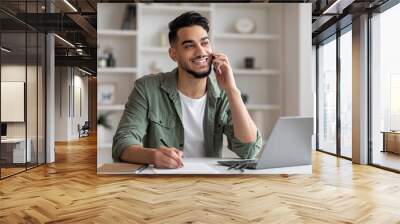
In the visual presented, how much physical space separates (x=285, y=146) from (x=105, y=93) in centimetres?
Result: 193

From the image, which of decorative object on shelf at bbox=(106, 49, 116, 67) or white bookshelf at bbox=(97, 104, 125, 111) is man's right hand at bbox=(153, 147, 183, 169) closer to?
white bookshelf at bbox=(97, 104, 125, 111)

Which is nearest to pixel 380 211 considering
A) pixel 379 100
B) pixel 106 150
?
pixel 106 150

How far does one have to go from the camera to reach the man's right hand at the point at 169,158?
12.9 feet

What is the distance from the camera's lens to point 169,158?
403 cm

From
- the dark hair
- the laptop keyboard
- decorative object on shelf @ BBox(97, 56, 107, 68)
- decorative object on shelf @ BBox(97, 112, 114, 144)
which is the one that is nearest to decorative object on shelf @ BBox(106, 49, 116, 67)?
decorative object on shelf @ BBox(97, 56, 107, 68)

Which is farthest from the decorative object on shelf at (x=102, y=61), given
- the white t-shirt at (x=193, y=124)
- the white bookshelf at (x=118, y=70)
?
the white t-shirt at (x=193, y=124)

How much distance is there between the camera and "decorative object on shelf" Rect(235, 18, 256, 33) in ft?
13.8

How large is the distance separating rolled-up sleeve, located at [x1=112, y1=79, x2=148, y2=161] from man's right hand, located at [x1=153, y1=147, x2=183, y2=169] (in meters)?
0.23

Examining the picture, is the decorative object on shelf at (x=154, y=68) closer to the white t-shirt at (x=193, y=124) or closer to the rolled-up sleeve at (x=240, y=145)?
the white t-shirt at (x=193, y=124)

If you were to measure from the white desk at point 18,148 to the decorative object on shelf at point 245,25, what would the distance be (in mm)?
3258

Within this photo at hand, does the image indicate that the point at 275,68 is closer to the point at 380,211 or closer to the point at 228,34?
the point at 228,34

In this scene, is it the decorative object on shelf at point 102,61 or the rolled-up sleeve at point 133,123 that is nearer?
the rolled-up sleeve at point 133,123

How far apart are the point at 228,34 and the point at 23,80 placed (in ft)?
10.7

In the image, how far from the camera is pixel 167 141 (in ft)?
13.5
